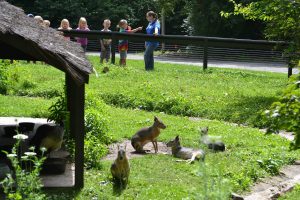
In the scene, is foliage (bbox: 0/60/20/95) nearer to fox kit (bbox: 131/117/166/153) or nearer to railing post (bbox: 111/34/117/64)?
railing post (bbox: 111/34/117/64)

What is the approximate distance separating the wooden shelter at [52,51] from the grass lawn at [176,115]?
632 millimetres

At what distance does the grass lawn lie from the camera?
838 cm

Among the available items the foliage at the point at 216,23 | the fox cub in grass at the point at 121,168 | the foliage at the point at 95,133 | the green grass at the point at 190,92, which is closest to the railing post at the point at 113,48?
the green grass at the point at 190,92

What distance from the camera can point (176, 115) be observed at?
14242mm

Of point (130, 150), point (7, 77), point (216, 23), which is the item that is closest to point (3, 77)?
point (7, 77)

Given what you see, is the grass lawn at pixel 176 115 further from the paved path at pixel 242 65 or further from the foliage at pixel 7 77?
the paved path at pixel 242 65

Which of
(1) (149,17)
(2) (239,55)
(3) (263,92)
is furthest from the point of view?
(2) (239,55)

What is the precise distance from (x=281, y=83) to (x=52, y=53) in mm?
11815

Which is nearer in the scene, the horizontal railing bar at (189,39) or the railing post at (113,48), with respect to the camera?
the horizontal railing bar at (189,39)

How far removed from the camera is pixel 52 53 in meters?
7.62

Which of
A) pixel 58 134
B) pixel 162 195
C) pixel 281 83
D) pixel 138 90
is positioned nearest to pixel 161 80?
pixel 138 90

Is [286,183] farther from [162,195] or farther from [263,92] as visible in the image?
[263,92]

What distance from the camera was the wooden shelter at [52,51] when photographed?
758 centimetres

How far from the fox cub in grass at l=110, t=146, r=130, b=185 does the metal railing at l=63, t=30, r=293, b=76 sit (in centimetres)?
829
